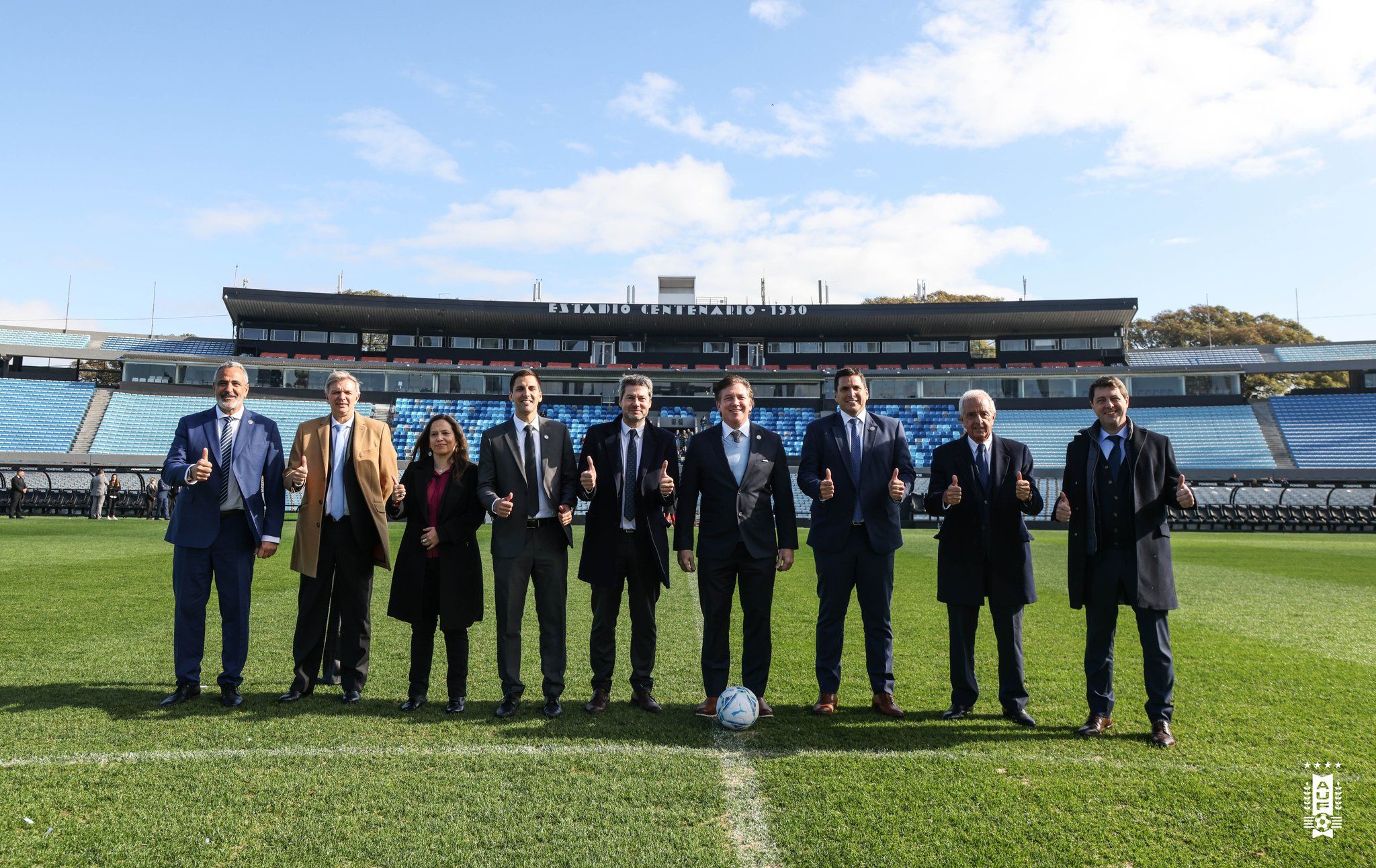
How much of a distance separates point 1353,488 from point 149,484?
4384 cm

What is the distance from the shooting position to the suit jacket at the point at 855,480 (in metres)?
5.43

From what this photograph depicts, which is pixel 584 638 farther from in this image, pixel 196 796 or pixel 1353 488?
pixel 1353 488

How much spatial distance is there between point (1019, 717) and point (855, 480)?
1805mm

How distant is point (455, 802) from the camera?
3613mm

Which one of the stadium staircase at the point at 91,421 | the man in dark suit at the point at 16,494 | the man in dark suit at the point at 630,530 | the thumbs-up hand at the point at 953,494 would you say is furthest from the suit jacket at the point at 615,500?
the stadium staircase at the point at 91,421

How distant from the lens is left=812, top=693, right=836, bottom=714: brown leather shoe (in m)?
5.20

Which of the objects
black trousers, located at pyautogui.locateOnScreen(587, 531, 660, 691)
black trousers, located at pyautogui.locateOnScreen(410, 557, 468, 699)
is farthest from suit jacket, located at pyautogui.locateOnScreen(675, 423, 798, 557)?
black trousers, located at pyautogui.locateOnScreen(410, 557, 468, 699)

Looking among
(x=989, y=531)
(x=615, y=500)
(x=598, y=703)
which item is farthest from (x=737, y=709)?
(x=989, y=531)

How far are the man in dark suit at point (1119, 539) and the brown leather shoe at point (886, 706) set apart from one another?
108 cm

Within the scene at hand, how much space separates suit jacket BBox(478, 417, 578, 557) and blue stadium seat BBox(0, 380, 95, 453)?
39.7 metres

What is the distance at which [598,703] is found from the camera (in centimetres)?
522

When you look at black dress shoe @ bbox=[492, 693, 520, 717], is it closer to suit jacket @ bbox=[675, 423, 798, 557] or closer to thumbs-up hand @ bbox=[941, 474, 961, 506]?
suit jacket @ bbox=[675, 423, 798, 557]

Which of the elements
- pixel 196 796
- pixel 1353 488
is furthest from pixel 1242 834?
pixel 1353 488

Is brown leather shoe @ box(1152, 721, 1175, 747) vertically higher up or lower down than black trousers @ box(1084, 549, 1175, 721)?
lower down
